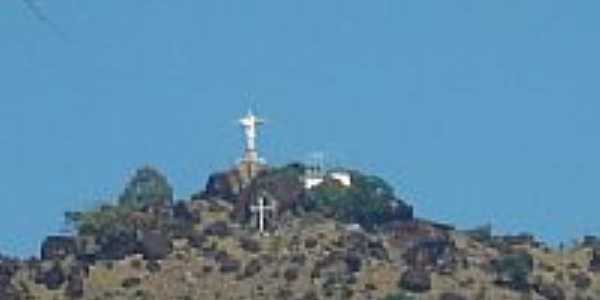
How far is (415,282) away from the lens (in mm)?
121500

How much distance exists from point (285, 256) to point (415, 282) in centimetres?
1269

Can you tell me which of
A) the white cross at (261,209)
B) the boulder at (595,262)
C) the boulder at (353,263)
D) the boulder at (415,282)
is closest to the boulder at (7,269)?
the white cross at (261,209)

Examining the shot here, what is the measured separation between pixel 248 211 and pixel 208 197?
26.7 feet

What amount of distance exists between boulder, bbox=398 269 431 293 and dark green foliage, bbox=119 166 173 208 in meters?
60.9

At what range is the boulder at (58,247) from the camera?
13962 centimetres

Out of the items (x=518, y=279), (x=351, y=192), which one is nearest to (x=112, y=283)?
(x=518, y=279)

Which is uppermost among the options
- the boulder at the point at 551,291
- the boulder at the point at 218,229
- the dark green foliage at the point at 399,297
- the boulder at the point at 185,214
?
the boulder at the point at 185,214

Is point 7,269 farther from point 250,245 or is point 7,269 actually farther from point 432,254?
point 432,254

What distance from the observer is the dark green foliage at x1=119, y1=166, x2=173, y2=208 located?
604 ft

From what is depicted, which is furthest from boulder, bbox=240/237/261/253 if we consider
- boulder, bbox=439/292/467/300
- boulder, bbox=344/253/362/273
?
boulder, bbox=439/292/467/300

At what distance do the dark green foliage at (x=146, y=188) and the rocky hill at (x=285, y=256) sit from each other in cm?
2338

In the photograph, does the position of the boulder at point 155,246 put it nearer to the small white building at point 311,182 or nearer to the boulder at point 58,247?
the boulder at point 58,247

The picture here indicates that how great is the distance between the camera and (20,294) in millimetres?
120000

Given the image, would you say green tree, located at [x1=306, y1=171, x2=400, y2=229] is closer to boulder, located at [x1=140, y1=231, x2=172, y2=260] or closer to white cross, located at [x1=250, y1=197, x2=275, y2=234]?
white cross, located at [x1=250, y1=197, x2=275, y2=234]
